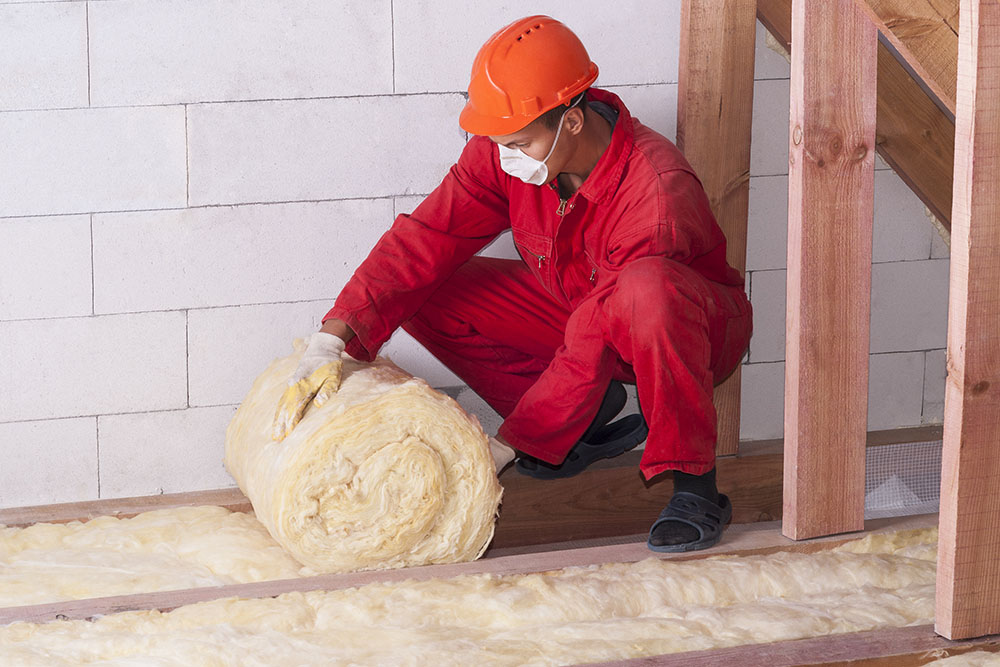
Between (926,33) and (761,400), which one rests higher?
(926,33)

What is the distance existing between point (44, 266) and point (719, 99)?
1736 millimetres

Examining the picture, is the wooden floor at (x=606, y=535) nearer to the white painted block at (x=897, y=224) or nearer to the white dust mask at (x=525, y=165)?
the white painted block at (x=897, y=224)

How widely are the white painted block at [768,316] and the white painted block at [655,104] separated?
504mm

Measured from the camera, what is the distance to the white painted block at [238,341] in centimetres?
259

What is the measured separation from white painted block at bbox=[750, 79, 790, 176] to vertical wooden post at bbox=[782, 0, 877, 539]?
0.85 meters

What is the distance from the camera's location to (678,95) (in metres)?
2.68

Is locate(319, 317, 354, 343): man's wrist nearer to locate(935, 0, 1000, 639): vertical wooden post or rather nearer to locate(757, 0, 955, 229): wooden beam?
locate(935, 0, 1000, 639): vertical wooden post

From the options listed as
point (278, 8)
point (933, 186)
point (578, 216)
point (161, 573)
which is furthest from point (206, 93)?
point (933, 186)

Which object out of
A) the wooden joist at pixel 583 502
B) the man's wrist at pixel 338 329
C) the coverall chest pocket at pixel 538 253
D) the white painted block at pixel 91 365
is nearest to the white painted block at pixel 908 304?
the wooden joist at pixel 583 502

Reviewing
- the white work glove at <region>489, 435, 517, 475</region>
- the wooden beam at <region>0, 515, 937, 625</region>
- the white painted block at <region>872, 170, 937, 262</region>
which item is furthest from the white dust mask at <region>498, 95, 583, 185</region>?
the white painted block at <region>872, 170, 937, 262</region>

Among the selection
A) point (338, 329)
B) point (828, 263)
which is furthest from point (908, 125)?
point (338, 329)

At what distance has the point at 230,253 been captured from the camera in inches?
101

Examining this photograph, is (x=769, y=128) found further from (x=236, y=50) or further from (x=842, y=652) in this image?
(x=842, y=652)

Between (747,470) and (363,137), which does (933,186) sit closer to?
(747,470)
